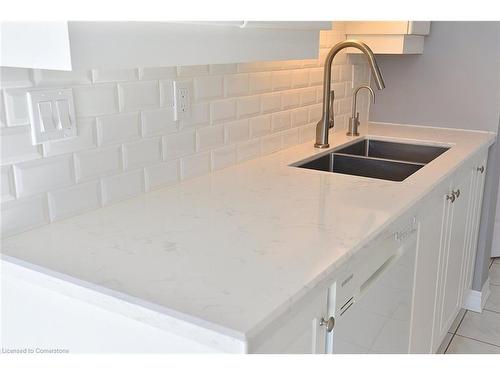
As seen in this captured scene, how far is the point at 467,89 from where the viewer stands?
2.72 m

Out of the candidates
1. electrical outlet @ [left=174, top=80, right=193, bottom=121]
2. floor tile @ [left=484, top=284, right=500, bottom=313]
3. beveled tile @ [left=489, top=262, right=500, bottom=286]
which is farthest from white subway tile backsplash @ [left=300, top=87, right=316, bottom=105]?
beveled tile @ [left=489, top=262, right=500, bottom=286]

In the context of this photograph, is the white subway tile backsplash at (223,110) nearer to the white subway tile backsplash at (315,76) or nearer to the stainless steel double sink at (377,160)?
the stainless steel double sink at (377,160)

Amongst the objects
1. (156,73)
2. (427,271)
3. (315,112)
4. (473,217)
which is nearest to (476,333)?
(473,217)

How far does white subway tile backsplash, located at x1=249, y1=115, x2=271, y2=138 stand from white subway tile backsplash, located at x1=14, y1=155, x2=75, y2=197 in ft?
2.73

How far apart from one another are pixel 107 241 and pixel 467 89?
7.17 ft

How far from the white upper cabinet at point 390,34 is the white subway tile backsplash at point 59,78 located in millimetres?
1667

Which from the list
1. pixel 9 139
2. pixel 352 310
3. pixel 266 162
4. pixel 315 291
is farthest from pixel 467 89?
pixel 9 139

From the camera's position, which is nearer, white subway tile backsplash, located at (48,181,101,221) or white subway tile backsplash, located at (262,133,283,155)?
white subway tile backsplash, located at (48,181,101,221)

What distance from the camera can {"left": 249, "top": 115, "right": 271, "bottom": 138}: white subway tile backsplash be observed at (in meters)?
2.00

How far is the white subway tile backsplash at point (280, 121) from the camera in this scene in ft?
7.01

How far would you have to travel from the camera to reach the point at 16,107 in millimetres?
1160

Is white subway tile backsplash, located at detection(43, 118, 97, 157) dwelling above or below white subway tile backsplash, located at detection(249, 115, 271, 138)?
above

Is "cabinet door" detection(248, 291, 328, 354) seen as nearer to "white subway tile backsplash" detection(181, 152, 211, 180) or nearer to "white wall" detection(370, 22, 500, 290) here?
"white subway tile backsplash" detection(181, 152, 211, 180)
